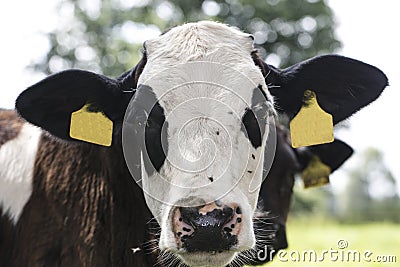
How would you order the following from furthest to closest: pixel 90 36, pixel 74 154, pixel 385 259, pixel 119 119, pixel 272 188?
1. pixel 90 36
2. pixel 385 259
3. pixel 272 188
4. pixel 74 154
5. pixel 119 119

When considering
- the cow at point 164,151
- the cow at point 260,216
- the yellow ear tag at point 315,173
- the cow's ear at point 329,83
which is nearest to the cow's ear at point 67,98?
the cow at point 164,151

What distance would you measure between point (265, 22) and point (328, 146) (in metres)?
26.4

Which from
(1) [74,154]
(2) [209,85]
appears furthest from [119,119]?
(2) [209,85]

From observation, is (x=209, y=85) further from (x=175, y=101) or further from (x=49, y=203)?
(x=49, y=203)

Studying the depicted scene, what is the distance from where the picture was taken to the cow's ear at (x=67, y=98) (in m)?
4.31

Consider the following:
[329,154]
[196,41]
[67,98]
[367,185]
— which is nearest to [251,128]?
[196,41]

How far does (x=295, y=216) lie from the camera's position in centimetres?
3419

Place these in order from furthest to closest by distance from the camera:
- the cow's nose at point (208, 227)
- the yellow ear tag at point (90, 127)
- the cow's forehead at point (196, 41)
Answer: the yellow ear tag at point (90, 127)
the cow's forehead at point (196, 41)
the cow's nose at point (208, 227)

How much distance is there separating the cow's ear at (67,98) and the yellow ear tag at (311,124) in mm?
1248

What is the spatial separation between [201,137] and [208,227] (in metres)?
0.58

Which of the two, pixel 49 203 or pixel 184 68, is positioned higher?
pixel 184 68

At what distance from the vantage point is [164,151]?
12.8ft

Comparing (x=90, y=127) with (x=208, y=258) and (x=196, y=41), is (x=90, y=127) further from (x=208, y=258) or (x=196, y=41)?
(x=208, y=258)

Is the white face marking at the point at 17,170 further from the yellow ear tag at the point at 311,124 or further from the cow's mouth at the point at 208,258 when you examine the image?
the yellow ear tag at the point at 311,124
